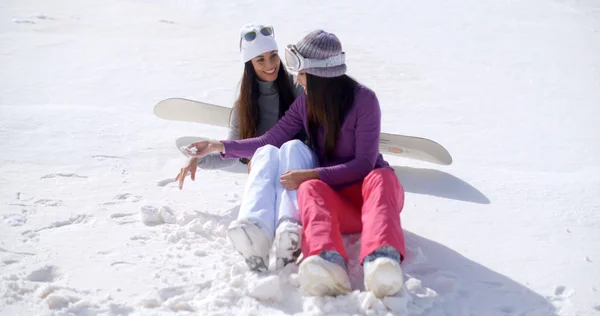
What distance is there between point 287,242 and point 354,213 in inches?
19.5

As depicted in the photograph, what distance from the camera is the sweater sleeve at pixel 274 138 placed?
322 cm

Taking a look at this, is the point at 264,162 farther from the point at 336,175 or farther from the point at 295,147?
the point at 336,175

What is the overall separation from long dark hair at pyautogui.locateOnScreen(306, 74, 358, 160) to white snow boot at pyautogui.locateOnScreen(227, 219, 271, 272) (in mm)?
697

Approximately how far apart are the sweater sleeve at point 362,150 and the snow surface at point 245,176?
46 centimetres

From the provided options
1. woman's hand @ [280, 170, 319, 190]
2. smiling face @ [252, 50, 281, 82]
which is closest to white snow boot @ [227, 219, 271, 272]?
woman's hand @ [280, 170, 319, 190]

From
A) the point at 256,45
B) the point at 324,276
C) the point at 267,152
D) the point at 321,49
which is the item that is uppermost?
the point at 321,49

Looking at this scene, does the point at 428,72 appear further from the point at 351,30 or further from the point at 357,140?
the point at 357,140

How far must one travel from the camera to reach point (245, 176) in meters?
4.00

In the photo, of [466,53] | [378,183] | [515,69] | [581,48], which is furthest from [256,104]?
[581,48]

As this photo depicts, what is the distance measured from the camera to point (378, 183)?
2.65m

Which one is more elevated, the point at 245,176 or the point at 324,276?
the point at 324,276

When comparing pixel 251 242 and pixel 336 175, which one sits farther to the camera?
pixel 336 175

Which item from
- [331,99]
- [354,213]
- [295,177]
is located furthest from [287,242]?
[331,99]

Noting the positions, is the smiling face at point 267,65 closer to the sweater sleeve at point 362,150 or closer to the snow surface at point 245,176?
the snow surface at point 245,176
